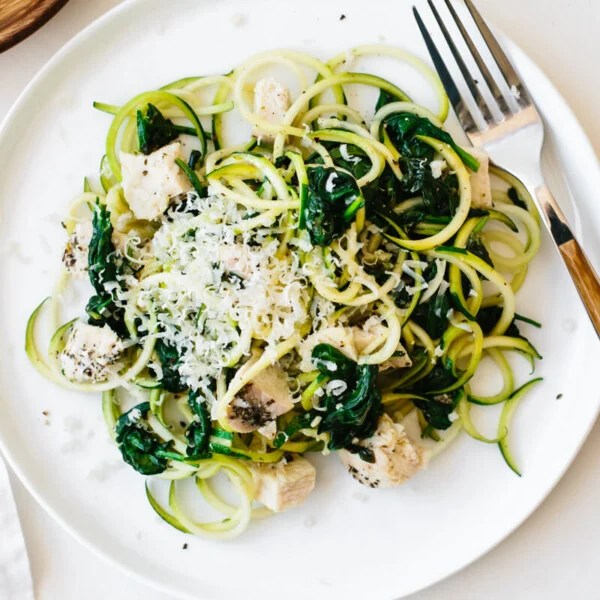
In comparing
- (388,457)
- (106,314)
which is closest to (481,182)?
(388,457)

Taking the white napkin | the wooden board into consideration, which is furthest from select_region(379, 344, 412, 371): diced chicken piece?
the wooden board

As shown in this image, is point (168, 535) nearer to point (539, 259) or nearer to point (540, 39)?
point (539, 259)

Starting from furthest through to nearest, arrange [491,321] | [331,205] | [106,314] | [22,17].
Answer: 1. [22,17]
2. [106,314]
3. [491,321]
4. [331,205]

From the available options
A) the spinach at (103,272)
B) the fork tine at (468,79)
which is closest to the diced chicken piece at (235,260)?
the spinach at (103,272)

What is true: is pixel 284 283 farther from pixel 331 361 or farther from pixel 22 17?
pixel 22 17

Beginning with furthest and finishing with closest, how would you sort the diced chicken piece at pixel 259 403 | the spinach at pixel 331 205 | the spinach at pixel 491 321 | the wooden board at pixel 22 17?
the wooden board at pixel 22 17
the spinach at pixel 491 321
the diced chicken piece at pixel 259 403
the spinach at pixel 331 205

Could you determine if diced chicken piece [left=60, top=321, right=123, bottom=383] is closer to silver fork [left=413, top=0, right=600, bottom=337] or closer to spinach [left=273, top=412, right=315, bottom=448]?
spinach [left=273, top=412, right=315, bottom=448]

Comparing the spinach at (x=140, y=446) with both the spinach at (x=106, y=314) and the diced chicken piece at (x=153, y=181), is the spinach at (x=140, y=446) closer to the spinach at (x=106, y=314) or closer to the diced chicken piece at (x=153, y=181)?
the spinach at (x=106, y=314)
